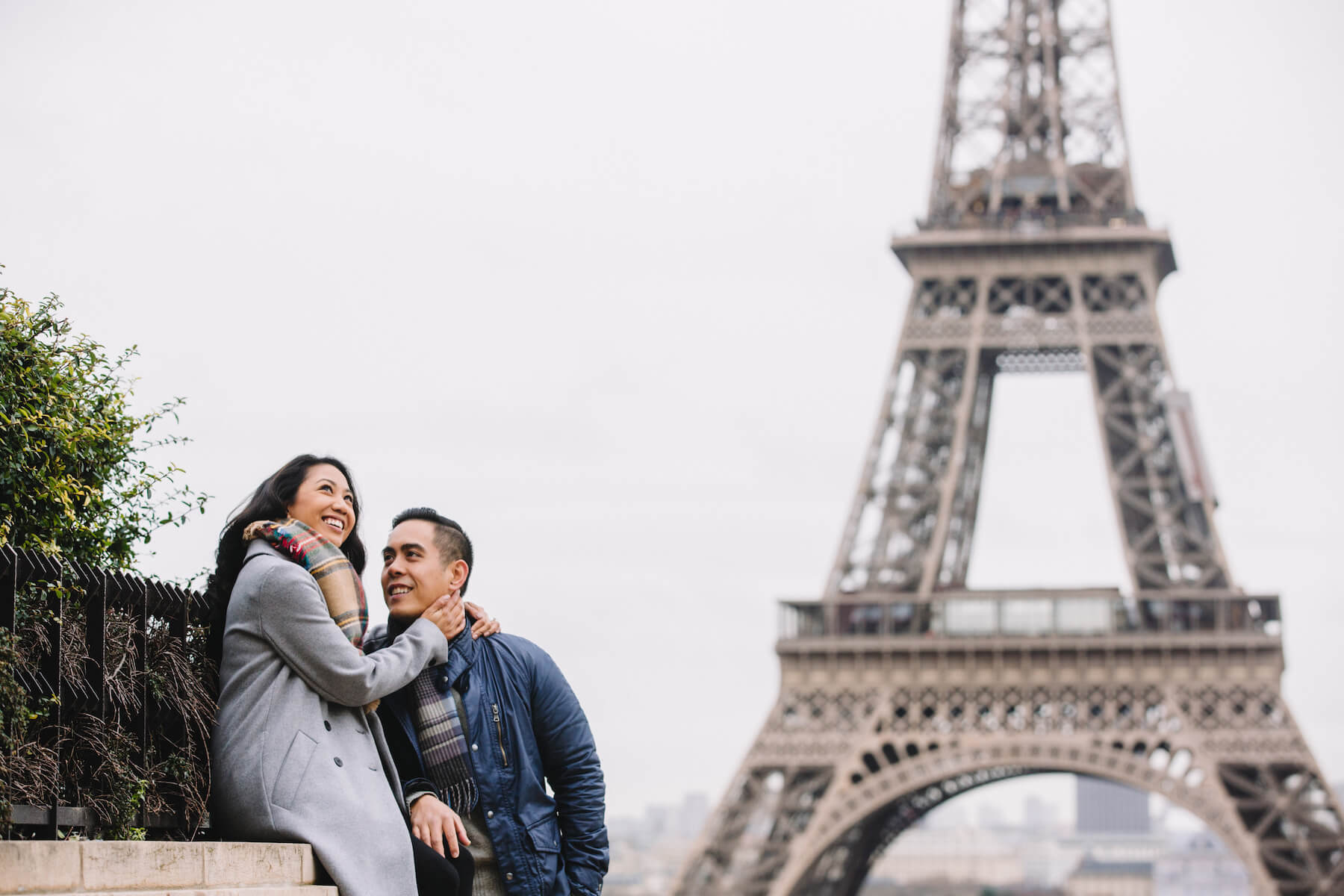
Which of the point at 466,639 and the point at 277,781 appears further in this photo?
the point at 466,639

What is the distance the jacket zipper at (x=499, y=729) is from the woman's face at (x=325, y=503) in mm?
847

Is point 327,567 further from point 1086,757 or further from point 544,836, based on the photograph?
point 1086,757

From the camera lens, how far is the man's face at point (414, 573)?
7.95 m

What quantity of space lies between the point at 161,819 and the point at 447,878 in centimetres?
115

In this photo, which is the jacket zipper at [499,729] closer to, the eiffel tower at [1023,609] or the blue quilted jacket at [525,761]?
the blue quilted jacket at [525,761]

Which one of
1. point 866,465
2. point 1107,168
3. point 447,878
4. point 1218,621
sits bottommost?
point 447,878

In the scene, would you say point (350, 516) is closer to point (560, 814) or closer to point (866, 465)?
point (560, 814)

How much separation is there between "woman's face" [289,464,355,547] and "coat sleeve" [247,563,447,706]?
0.51m

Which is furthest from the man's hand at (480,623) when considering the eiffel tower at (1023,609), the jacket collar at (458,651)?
the eiffel tower at (1023,609)

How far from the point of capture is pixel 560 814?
7.97m

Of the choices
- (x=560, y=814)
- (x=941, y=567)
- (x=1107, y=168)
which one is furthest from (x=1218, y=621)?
(x=560, y=814)

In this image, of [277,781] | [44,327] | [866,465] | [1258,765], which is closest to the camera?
[277,781]

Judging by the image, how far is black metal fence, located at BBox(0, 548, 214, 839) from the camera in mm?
7137

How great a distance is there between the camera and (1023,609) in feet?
148
